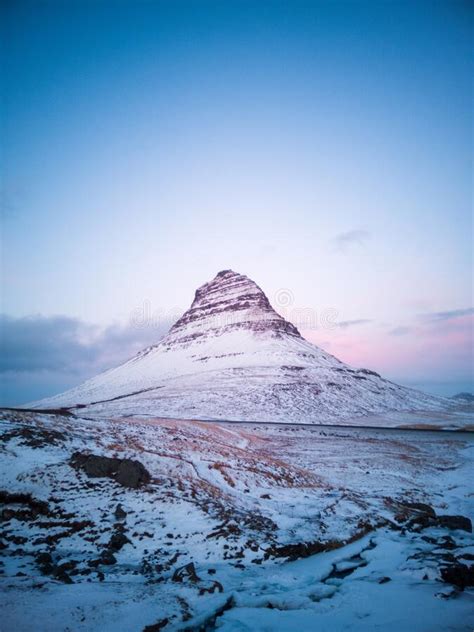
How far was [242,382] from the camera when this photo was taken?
9400cm

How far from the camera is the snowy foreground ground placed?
634 cm

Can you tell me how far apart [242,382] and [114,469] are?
8124cm


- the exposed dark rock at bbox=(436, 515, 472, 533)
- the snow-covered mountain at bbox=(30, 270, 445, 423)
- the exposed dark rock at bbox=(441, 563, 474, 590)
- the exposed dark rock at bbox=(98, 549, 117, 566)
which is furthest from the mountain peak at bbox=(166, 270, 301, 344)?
the exposed dark rock at bbox=(441, 563, 474, 590)

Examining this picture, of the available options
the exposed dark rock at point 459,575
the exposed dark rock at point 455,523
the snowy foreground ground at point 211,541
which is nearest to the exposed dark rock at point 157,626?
the snowy foreground ground at point 211,541

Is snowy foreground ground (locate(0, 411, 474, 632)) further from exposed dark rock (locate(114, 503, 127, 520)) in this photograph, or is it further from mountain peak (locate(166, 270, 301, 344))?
mountain peak (locate(166, 270, 301, 344))

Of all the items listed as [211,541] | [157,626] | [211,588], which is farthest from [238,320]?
[157,626]

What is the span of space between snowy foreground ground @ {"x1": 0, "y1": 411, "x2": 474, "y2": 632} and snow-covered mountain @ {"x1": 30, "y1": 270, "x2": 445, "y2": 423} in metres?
46.8

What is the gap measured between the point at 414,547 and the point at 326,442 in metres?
24.8

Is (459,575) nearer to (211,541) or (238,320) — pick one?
(211,541)

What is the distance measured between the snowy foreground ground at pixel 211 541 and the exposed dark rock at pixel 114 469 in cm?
6

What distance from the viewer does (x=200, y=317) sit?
647 ft

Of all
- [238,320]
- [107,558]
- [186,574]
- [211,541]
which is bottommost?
[211,541]

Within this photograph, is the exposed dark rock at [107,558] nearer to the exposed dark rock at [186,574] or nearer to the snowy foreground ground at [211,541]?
the snowy foreground ground at [211,541]

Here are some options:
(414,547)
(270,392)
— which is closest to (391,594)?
(414,547)
